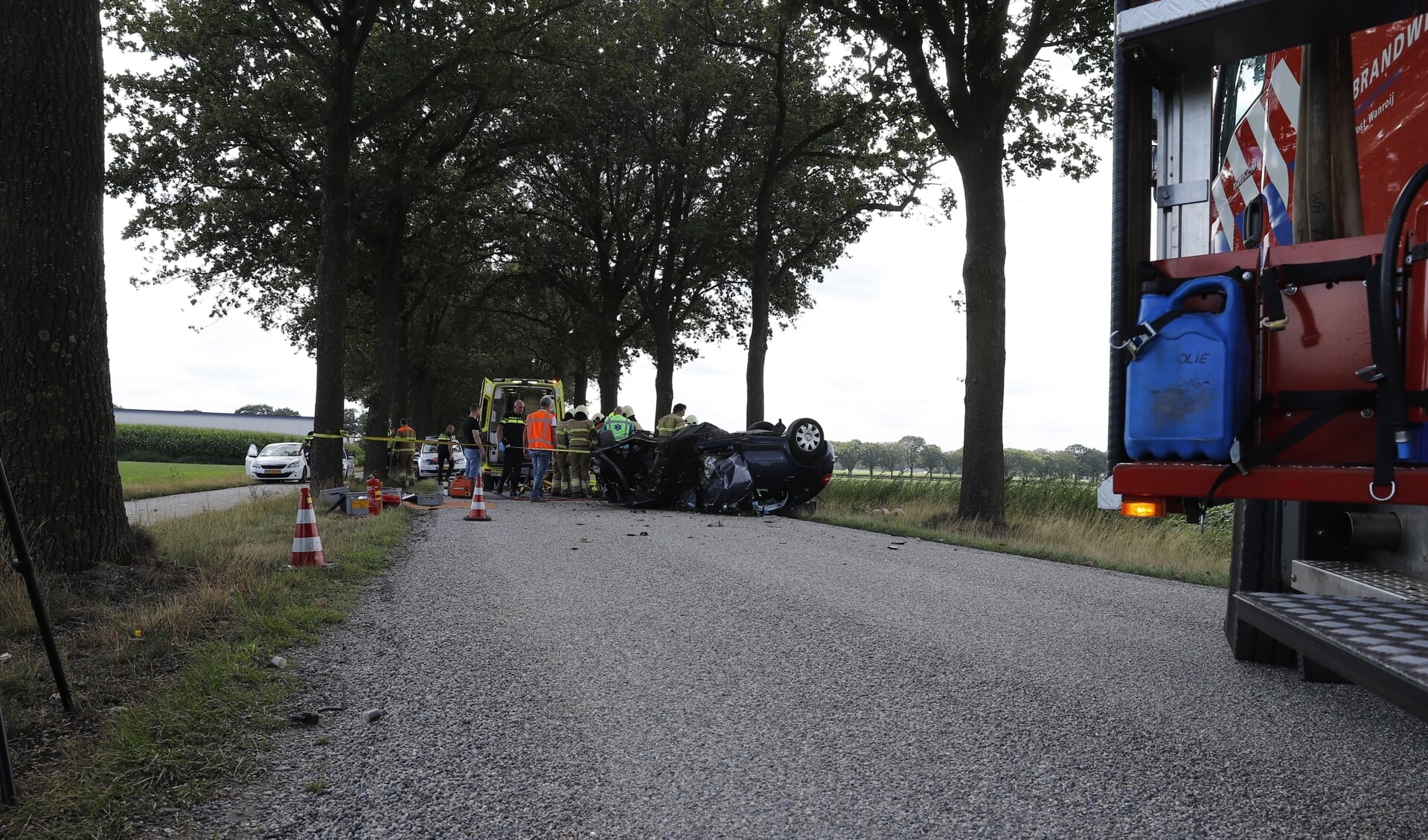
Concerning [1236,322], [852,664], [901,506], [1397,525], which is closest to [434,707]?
[852,664]

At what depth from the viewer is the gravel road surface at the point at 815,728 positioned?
2.79m

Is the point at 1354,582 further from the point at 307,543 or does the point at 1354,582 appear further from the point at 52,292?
the point at 307,543

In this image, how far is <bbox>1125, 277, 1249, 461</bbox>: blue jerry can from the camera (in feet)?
10.2

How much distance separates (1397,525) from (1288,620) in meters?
1.01

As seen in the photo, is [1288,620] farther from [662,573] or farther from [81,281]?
[81,281]

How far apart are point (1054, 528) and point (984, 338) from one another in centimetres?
274

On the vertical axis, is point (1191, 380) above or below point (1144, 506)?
above

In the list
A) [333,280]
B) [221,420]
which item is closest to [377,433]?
[333,280]

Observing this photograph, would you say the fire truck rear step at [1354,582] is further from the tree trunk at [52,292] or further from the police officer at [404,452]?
the police officer at [404,452]

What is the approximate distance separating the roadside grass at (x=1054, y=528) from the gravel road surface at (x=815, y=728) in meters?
3.02

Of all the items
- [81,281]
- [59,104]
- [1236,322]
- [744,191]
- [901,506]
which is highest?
[744,191]

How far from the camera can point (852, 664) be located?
4582 mm

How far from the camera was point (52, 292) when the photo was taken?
6008mm

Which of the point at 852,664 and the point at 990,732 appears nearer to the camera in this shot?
the point at 990,732
